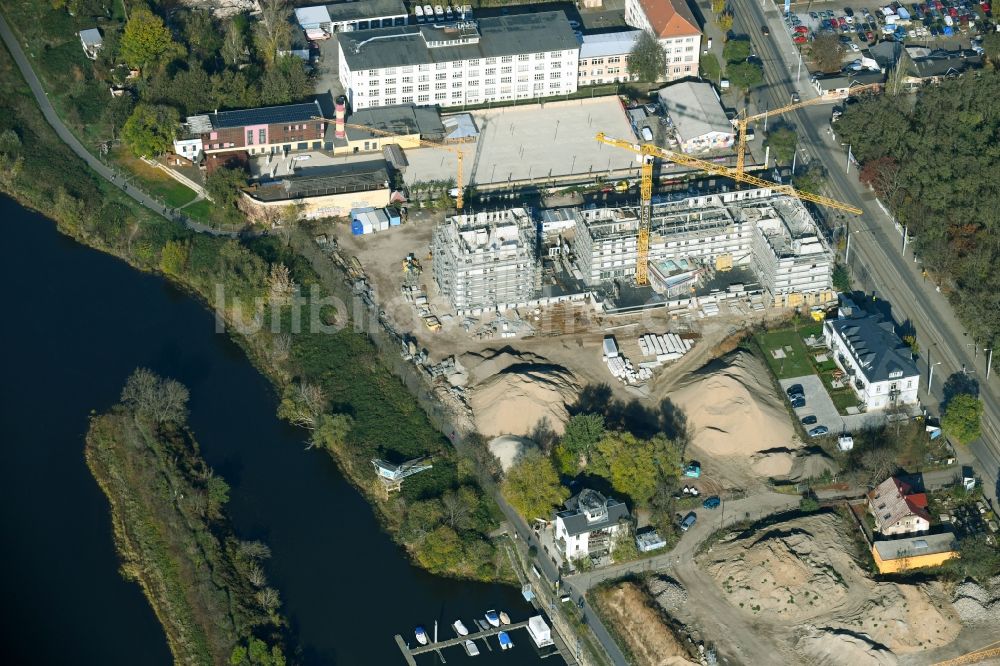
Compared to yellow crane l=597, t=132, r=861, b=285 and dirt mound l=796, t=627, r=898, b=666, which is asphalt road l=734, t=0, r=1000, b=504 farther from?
dirt mound l=796, t=627, r=898, b=666

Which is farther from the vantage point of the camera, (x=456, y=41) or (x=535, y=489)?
(x=456, y=41)

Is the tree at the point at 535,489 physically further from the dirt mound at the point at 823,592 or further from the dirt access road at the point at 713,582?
the dirt mound at the point at 823,592

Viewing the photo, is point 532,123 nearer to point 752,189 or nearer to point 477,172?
point 477,172

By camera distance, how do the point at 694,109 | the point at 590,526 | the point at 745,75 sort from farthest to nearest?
the point at 745,75 → the point at 694,109 → the point at 590,526

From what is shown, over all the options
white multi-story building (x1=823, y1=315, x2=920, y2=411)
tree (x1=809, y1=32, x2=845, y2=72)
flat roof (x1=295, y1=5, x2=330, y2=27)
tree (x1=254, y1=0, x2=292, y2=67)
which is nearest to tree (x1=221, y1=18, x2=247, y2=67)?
tree (x1=254, y1=0, x2=292, y2=67)

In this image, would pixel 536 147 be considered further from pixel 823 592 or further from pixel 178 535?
pixel 823 592

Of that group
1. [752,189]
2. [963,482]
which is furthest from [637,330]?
[963,482]

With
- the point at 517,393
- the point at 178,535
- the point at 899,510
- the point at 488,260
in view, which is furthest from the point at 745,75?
the point at 178,535
